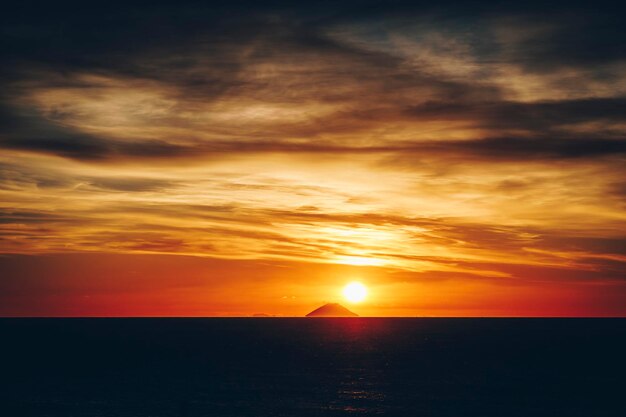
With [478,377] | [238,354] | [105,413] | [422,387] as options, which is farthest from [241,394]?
[238,354]

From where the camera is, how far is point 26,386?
109438mm

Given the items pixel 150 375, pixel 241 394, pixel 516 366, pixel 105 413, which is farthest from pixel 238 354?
pixel 105 413

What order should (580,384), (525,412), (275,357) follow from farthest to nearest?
(275,357), (580,384), (525,412)

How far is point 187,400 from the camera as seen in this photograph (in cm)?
9569

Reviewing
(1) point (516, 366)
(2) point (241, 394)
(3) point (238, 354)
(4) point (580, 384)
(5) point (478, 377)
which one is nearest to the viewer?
(2) point (241, 394)

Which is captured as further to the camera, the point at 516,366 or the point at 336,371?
the point at 516,366

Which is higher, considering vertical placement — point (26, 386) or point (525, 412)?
point (26, 386)

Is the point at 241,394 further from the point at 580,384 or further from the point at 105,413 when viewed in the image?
the point at 580,384

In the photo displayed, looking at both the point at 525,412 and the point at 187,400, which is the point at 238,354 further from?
the point at 525,412

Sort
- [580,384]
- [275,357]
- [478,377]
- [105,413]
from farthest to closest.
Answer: [275,357] → [478,377] → [580,384] → [105,413]

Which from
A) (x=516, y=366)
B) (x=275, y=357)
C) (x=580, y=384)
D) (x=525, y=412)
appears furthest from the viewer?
(x=275, y=357)

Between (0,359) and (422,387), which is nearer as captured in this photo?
(422,387)

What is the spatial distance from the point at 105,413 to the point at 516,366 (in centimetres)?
10612

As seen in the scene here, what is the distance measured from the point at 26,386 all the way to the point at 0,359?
65.0 m
